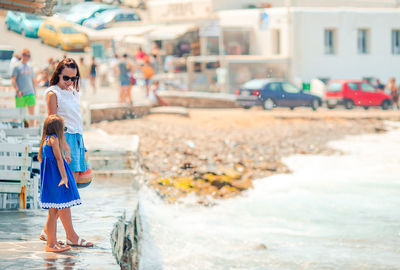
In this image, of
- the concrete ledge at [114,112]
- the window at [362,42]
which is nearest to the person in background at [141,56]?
the concrete ledge at [114,112]

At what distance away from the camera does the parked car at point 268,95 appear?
32.5 m

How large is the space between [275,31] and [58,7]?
3247 centimetres

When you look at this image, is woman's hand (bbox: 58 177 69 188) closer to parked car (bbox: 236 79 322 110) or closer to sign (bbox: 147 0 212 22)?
parked car (bbox: 236 79 322 110)

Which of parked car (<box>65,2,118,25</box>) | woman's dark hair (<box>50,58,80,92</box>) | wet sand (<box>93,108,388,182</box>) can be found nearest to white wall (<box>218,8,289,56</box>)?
wet sand (<box>93,108,388,182</box>)

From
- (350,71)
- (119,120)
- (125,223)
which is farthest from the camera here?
(350,71)

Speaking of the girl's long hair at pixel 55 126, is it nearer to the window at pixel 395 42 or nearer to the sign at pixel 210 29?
the sign at pixel 210 29

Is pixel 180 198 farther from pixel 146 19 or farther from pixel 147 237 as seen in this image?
pixel 146 19

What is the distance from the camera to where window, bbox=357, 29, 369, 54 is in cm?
4203

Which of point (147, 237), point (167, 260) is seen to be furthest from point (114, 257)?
point (147, 237)

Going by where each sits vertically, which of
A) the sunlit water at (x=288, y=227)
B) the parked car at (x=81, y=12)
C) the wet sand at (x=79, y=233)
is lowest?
the sunlit water at (x=288, y=227)

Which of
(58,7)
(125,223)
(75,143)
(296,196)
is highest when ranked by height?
(58,7)

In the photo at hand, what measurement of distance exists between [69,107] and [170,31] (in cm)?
3468

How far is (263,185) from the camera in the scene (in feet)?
60.6

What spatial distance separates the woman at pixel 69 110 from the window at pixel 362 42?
120ft
